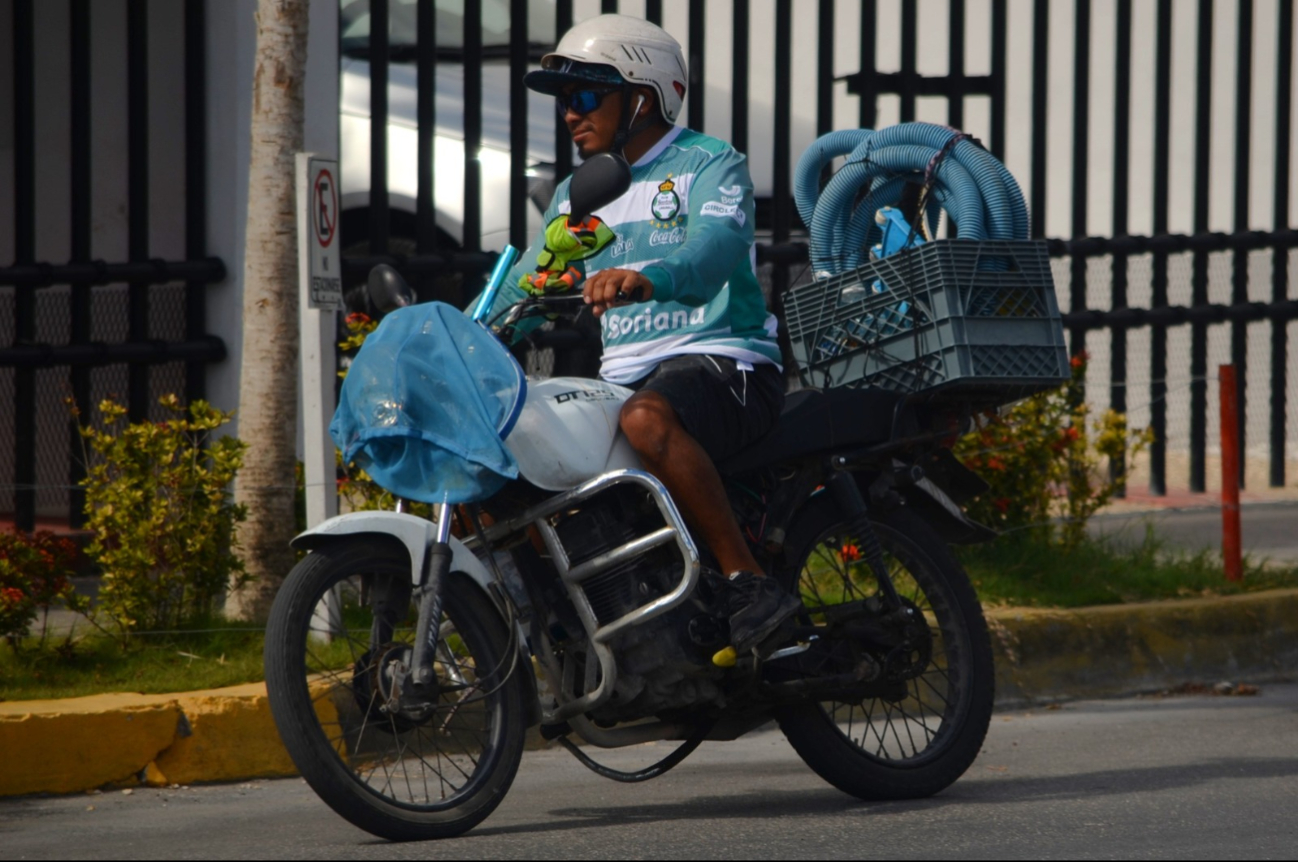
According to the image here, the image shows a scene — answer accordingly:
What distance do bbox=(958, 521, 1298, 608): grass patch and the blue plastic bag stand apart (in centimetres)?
304

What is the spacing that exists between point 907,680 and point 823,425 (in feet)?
2.27

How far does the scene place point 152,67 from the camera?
755 centimetres

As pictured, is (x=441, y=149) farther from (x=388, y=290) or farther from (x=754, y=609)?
(x=754, y=609)

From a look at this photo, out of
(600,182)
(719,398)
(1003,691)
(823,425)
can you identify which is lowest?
(1003,691)

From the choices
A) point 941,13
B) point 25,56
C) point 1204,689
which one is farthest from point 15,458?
point 941,13

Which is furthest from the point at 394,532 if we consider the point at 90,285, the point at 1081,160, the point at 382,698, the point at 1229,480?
the point at 1081,160

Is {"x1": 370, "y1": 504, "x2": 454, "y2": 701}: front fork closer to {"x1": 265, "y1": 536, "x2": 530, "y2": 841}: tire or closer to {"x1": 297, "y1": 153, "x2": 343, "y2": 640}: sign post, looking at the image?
{"x1": 265, "y1": 536, "x2": 530, "y2": 841}: tire

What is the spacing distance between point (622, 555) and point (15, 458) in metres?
3.62

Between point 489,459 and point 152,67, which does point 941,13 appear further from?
point 489,459

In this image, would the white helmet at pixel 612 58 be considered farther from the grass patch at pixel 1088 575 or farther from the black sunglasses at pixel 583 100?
the grass patch at pixel 1088 575

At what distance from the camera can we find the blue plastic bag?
155 inches

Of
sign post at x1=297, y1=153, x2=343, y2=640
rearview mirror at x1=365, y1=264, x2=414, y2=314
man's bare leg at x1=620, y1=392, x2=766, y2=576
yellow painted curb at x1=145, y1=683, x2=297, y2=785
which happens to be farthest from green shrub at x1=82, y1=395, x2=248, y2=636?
man's bare leg at x1=620, y1=392, x2=766, y2=576

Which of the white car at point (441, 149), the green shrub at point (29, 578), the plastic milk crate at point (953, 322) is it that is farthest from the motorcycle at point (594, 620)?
the white car at point (441, 149)

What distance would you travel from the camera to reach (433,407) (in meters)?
3.96
